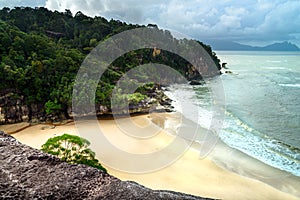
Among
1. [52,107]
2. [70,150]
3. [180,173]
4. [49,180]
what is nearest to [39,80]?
[52,107]

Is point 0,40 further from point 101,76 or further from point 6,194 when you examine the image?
point 6,194

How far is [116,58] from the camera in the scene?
4519cm

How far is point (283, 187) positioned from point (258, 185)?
1.43m

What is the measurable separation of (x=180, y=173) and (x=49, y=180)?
14.2 m

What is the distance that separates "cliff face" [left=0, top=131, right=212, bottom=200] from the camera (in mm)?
2535

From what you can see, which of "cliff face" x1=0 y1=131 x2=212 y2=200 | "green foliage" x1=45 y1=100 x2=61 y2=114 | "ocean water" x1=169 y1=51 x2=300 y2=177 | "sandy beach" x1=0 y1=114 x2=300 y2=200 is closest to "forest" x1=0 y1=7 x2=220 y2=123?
"green foliage" x1=45 y1=100 x2=61 y2=114

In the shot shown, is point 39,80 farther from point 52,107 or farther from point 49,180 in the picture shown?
point 49,180

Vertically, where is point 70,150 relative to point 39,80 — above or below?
below

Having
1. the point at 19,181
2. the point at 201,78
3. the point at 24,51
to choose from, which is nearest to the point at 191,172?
the point at 19,181

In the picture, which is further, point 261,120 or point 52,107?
point 261,120

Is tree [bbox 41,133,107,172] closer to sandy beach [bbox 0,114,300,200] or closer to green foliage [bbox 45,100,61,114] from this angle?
sandy beach [bbox 0,114,300,200]

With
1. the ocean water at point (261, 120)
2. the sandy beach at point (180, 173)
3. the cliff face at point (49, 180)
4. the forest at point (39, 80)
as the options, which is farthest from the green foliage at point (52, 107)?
the cliff face at point (49, 180)

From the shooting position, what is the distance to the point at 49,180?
8.81 feet

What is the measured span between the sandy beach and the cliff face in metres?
12.0
